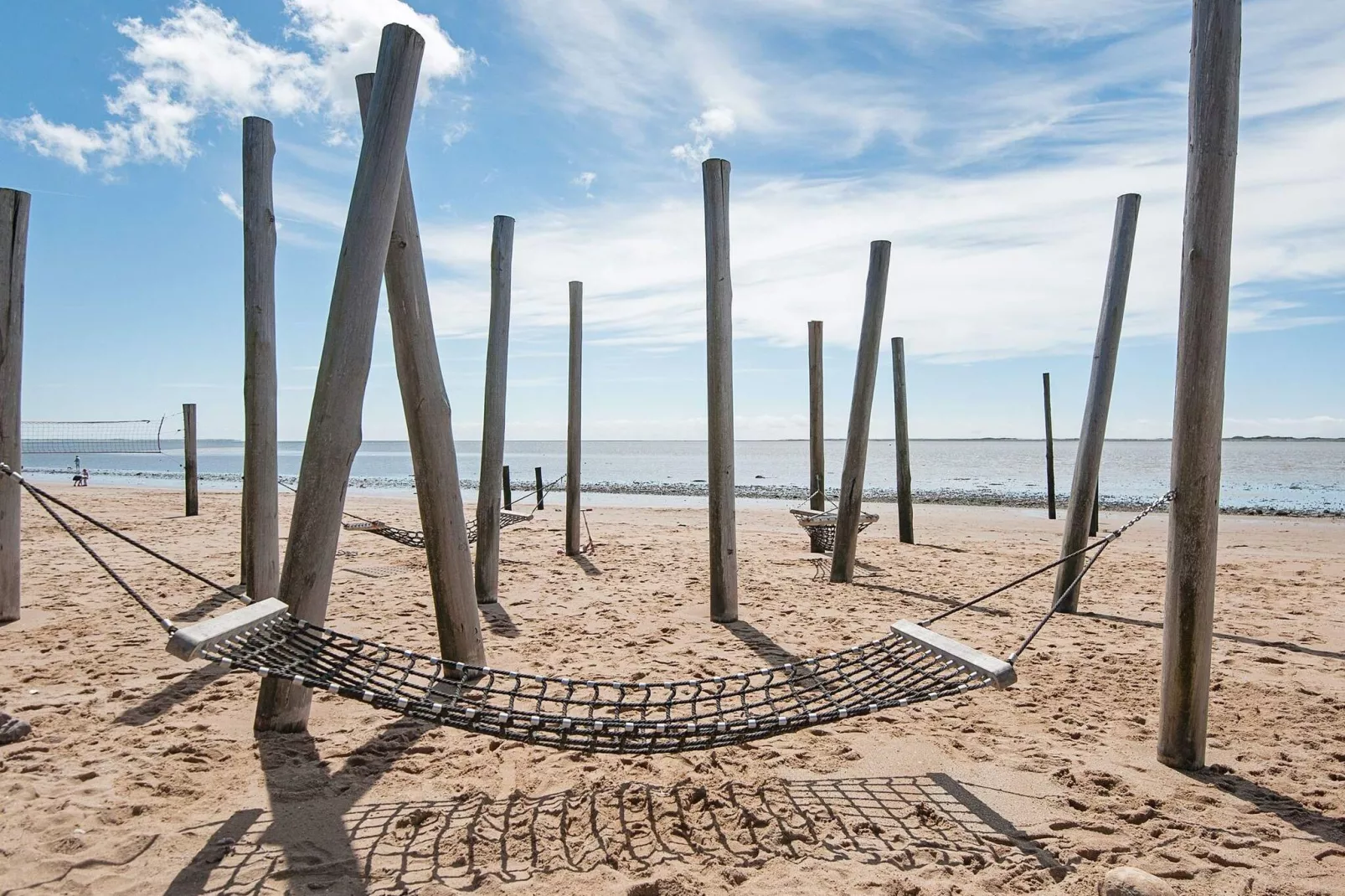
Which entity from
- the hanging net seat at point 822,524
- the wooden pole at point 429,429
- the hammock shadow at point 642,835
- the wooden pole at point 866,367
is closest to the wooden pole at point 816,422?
the hanging net seat at point 822,524

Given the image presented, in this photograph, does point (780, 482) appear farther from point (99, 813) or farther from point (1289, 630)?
point (99, 813)

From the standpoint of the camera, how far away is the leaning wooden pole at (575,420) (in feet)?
28.1

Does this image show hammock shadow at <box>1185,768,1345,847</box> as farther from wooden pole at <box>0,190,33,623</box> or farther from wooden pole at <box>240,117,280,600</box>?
wooden pole at <box>0,190,33,623</box>

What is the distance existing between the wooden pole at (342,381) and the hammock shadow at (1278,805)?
3533mm

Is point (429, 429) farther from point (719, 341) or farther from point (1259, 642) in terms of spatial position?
point (1259, 642)

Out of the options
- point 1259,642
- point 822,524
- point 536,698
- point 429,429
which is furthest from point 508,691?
point 822,524

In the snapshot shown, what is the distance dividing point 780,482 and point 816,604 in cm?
2627

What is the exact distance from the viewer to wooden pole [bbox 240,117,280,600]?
4.90 m

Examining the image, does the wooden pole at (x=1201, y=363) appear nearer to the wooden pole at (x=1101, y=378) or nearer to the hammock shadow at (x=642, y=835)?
the hammock shadow at (x=642, y=835)

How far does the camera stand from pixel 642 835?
2.76m

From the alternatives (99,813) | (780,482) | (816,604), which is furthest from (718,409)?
(780,482)

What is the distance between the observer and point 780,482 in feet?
107

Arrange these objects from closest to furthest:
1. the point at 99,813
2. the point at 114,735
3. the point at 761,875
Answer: the point at 761,875, the point at 99,813, the point at 114,735

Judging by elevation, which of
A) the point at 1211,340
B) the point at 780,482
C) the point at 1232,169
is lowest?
the point at 780,482
